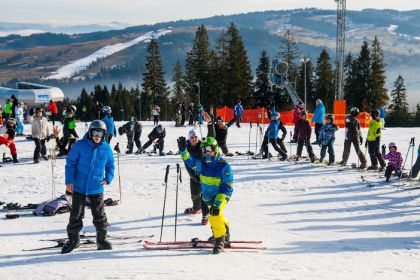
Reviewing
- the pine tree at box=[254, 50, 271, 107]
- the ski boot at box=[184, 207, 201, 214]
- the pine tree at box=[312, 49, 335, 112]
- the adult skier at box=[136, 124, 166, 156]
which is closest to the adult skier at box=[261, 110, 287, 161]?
the adult skier at box=[136, 124, 166, 156]

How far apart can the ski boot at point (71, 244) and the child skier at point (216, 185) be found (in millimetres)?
1876

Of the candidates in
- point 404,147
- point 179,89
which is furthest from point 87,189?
point 179,89

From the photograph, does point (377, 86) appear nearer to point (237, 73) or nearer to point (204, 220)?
point (237, 73)

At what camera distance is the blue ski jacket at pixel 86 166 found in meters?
6.99

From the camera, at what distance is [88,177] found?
23.1ft

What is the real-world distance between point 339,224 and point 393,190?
348 cm

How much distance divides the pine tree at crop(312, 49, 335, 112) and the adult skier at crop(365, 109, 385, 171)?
60777 mm

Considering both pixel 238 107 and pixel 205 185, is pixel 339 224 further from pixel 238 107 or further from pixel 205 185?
pixel 238 107

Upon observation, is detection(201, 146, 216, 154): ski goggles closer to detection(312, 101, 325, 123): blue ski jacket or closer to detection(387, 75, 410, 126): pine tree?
detection(312, 101, 325, 123): blue ski jacket

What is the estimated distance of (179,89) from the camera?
95.6m

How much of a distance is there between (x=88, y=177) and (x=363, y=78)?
229ft

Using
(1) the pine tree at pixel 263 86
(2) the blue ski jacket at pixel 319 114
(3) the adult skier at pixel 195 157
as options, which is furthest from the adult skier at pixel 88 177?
(1) the pine tree at pixel 263 86

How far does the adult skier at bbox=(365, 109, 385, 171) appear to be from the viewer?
46.8 feet

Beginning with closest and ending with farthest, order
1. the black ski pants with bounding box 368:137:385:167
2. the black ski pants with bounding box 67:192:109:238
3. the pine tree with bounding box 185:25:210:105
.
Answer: the black ski pants with bounding box 67:192:109:238 → the black ski pants with bounding box 368:137:385:167 → the pine tree with bounding box 185:25:210:105
